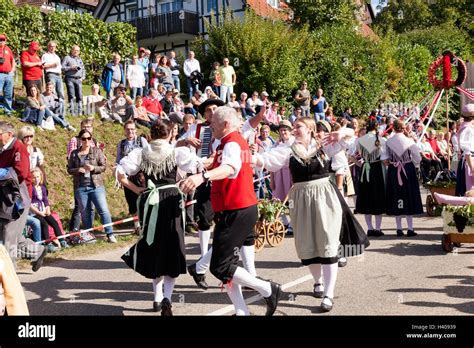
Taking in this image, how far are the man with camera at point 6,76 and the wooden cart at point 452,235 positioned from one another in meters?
10.2

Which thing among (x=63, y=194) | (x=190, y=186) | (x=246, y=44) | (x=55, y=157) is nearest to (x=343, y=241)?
(x=190, y=186)

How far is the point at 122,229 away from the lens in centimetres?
1261

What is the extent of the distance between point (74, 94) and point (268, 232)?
8655 millimetres

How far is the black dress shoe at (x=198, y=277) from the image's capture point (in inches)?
303

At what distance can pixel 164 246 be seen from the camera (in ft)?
22.2

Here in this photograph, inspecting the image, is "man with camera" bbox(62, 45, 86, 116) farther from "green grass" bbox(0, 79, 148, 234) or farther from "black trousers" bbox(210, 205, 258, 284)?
"black trousers" bbox(210, 205, 258, 284)

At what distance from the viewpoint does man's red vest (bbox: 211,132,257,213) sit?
6.08 metres

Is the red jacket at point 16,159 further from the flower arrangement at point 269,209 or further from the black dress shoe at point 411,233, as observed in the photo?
the black dress shoe at point 411,233

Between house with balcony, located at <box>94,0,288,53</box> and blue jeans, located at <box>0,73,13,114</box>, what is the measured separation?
65.8 feet

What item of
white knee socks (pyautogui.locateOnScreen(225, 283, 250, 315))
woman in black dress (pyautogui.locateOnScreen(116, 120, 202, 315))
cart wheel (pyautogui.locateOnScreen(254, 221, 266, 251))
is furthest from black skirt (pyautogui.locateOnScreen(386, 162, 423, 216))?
white knee socks (pyautogui.locateOnScreen(225, 283, 250, 315))

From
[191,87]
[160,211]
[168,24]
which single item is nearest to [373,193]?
[160,211]

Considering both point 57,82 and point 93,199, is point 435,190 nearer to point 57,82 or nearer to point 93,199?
point 93,199

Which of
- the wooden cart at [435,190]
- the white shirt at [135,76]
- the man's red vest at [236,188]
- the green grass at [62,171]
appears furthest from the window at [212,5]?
the man's red vest at [236,188]

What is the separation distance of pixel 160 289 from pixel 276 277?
195cm
